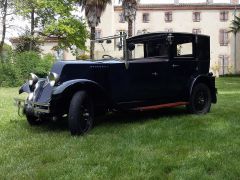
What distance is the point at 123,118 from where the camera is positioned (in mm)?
9172

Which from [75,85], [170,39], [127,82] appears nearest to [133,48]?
[170,39]

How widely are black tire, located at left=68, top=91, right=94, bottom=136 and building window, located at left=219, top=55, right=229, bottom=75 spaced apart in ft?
153

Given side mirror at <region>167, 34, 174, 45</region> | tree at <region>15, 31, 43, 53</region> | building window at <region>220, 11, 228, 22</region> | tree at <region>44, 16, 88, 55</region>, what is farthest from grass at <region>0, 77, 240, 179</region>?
building window at <region>220, 11, 228, 22</region>

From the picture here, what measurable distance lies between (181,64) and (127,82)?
64.9 inches

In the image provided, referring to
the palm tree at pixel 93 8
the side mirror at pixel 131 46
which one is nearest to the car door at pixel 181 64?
the side mirror at pixel 131 46

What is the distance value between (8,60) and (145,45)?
19.3 m

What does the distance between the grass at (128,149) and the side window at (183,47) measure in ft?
4.45

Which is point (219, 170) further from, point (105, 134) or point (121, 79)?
point (121, 79)

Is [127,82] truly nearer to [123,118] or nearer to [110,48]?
[110,48]

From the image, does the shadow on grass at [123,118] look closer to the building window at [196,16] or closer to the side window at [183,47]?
the side window at [183,47]

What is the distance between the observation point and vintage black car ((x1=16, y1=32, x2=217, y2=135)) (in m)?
7.28

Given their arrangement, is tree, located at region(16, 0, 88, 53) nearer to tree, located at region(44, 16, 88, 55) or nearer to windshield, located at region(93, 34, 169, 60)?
tree, located at region(44, 16, 88, 55)

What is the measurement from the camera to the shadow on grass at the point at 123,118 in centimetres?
828

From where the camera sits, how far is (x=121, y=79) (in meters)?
7.87
